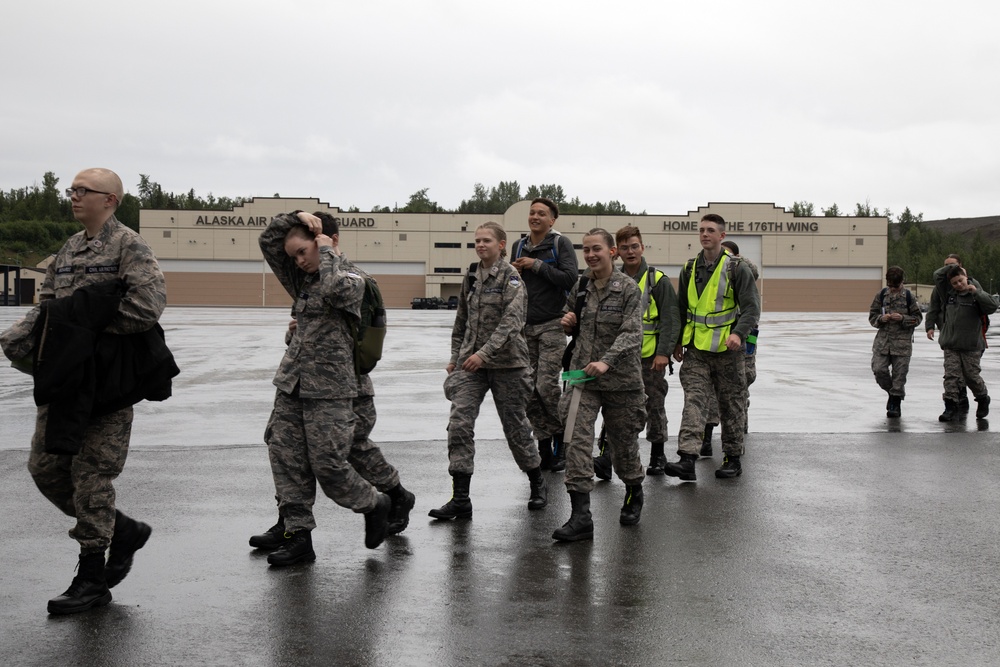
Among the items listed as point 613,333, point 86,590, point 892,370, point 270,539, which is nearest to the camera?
point 86,590

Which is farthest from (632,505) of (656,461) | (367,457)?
(656,461)

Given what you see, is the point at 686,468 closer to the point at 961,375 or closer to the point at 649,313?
the point at 649,313

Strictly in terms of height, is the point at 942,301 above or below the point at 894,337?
above

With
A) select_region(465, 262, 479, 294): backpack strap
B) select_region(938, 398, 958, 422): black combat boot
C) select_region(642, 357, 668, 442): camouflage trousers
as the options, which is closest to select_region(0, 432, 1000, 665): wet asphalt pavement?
select_region(642, 357, 668, 442): camouflage trousers

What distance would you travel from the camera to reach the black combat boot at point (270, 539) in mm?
5566

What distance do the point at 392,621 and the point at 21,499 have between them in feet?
11.9

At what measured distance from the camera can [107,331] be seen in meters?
4.61

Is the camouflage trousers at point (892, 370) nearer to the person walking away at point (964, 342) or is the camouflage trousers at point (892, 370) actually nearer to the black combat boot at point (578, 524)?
the person walking away at point (964, 342)

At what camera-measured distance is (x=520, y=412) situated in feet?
22.0

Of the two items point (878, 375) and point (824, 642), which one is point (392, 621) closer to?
point (824, 642)

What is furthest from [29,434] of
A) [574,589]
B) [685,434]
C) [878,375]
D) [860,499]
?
[878,375]

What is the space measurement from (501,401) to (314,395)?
1.75m

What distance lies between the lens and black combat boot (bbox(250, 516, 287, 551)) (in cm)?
557

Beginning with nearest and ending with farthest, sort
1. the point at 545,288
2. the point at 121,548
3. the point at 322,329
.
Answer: the point at 121,548 < the point at 322,329 < the point at 545,288
